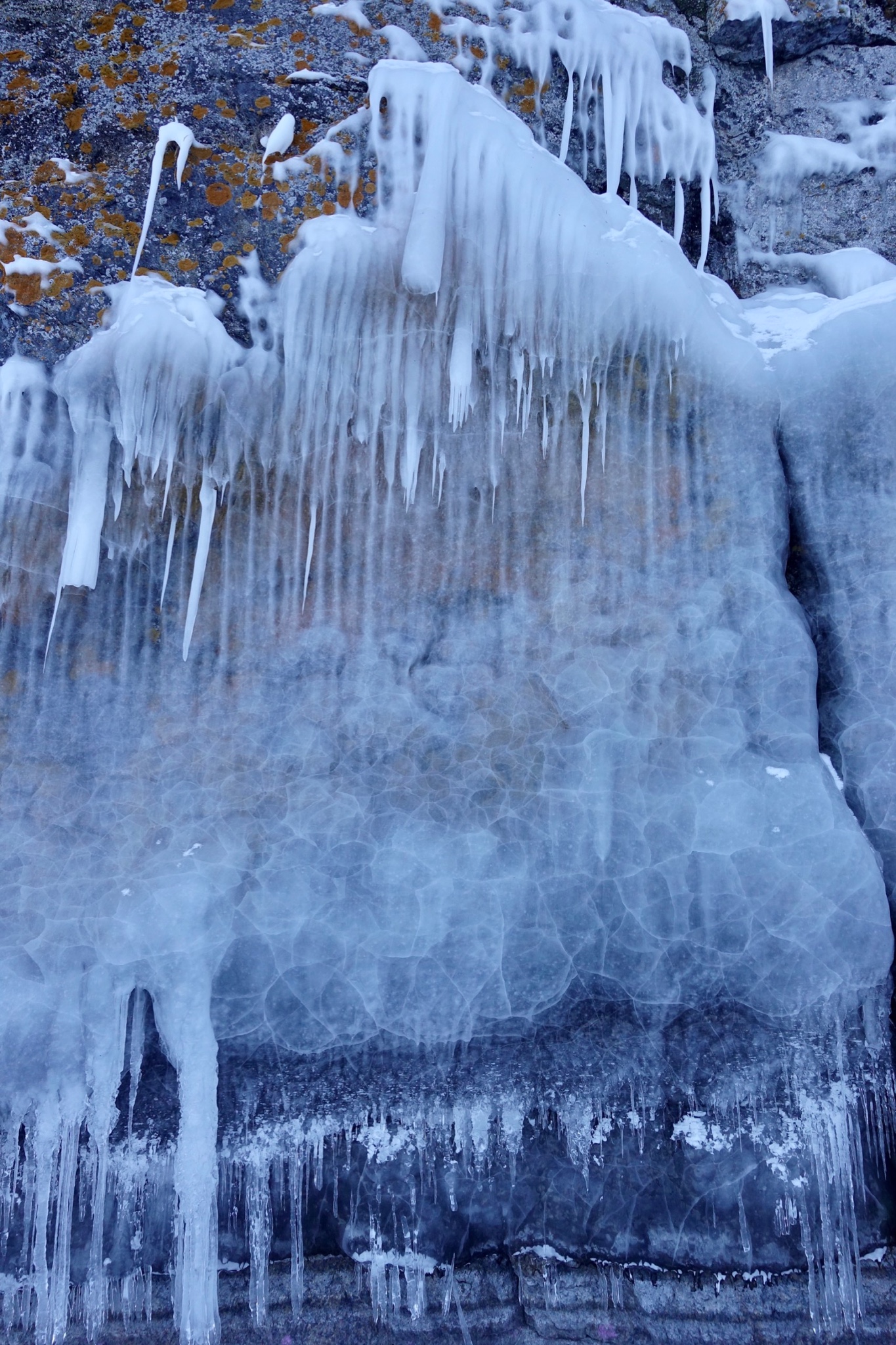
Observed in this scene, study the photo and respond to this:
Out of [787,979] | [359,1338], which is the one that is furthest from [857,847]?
[359,1338]

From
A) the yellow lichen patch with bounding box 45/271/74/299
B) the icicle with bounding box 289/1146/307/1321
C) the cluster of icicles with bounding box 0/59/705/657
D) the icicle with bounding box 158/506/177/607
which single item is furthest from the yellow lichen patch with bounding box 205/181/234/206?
the icicle with bounding box 289/1146/307/1321

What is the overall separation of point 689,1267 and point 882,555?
2329 millimetres

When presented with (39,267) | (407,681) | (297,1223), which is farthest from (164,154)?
(297,1223)

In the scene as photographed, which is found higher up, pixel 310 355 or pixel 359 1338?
pixel 310 355

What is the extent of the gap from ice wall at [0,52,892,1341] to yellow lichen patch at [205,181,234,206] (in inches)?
13.2

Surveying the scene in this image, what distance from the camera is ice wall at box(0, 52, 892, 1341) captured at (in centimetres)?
281

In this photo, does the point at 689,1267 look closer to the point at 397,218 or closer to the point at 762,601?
the point at 762,601

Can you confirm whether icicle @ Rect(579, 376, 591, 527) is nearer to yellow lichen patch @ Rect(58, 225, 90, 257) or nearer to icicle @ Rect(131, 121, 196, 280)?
icicle @ Rect(131, 121, 196, 280)

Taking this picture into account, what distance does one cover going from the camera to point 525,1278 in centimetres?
275

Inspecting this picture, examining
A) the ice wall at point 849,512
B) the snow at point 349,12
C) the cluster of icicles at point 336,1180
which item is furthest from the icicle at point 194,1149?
the snow at point 349,12

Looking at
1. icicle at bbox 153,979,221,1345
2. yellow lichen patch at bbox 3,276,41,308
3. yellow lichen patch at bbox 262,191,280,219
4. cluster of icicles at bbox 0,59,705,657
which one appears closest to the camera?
icicle at bbox 153,979,221,1345

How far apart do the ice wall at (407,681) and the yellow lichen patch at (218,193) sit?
Result: 34 centimetres

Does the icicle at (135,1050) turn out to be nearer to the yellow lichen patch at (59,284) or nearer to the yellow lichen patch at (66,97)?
the yellow lichen patch at (59,284)

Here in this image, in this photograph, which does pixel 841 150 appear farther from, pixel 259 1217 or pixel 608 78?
pixel 259 1217
